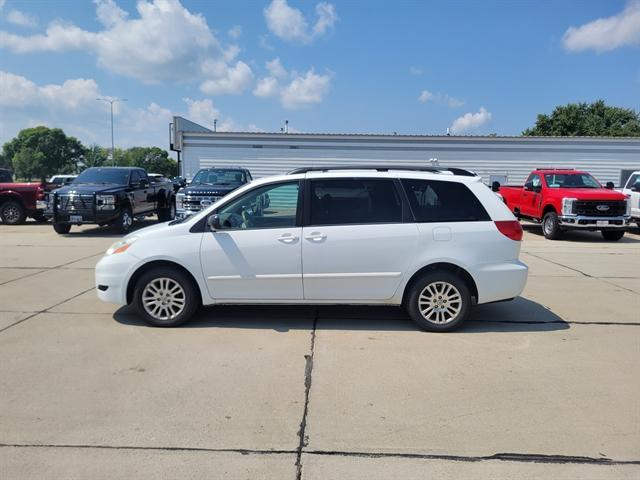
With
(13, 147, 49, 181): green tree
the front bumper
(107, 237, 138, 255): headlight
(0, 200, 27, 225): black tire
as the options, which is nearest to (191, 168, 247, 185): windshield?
(0, 200, 27, 225): black tire

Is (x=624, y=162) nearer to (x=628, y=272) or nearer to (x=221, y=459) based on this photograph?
(x=628, y=272)

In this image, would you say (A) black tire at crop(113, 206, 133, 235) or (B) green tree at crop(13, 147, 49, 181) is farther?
(B) green tree at crop(13, 147, 49, 181)

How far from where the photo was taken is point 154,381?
14.0 ft

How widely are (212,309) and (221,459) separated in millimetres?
3417

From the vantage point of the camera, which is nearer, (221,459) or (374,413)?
(221,459)

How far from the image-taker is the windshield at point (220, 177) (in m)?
15.6

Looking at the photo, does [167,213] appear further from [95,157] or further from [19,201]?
[95,157]

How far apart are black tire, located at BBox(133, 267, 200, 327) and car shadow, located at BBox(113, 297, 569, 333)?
0.18 m

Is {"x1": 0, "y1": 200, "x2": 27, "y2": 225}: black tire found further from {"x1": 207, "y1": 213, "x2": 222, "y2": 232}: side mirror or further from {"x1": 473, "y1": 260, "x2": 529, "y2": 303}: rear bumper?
{"x1": 473, "y1": 260, "x2": 529, "y2": 303}: rear bumper

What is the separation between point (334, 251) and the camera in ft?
18.0

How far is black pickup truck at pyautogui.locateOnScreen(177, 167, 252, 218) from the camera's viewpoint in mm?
14297

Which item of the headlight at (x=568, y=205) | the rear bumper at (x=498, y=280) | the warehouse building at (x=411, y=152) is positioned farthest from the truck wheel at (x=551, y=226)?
the warehouse building at (x=411, y=152)

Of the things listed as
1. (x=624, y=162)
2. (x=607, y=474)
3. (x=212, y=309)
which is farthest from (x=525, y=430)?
(x=624, y=162)

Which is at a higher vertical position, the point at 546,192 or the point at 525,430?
the point at 546,192
